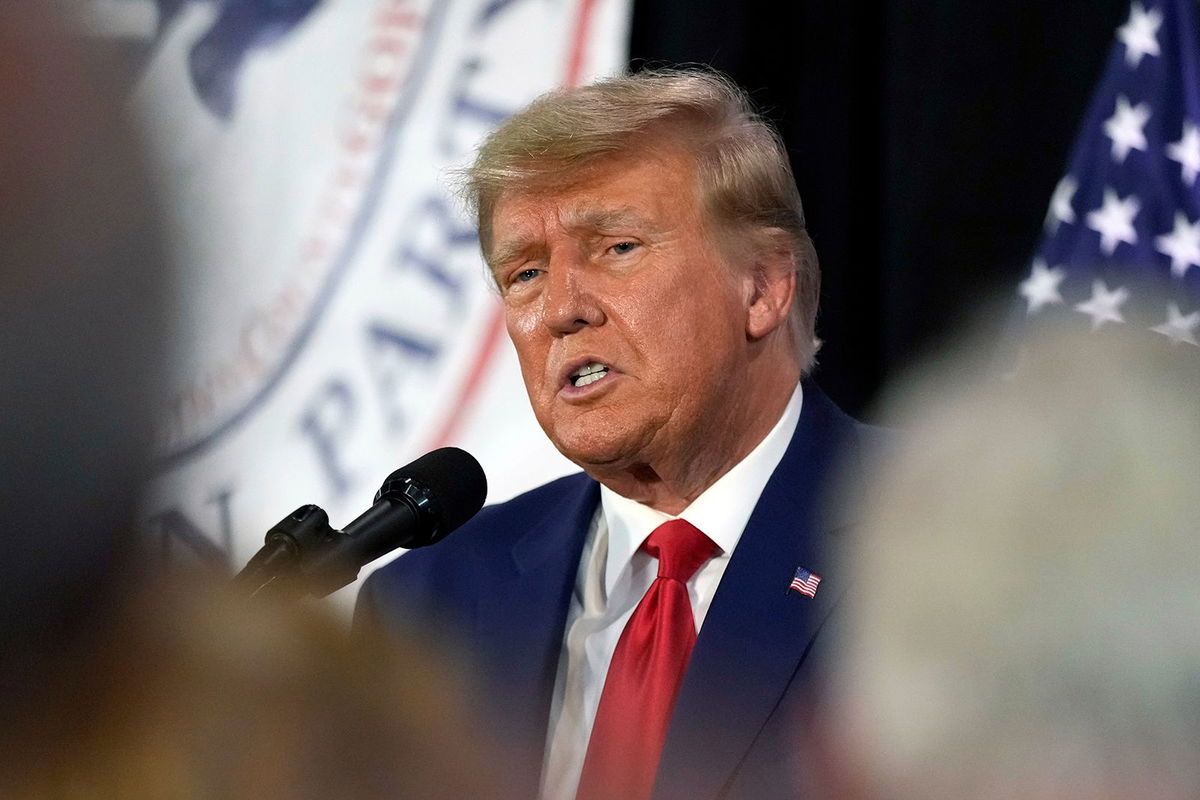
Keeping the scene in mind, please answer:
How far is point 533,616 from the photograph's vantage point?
207 cm

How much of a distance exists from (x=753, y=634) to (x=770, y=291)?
1.89ft

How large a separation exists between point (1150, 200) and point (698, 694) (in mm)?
1189

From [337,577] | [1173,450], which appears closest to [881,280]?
[337,577]

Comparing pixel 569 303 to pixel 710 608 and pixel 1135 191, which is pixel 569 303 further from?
pixel 1135 191

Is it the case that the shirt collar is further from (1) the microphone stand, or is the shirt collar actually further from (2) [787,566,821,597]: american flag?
(1) the microphone stand

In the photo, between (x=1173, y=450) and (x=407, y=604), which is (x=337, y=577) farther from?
(x=407, y=604)

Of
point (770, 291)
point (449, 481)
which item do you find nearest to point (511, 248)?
point (770, 291)

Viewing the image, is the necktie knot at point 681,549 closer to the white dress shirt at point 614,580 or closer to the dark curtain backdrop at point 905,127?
the white dress shirt at point 614,580

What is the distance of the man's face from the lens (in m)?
2.02

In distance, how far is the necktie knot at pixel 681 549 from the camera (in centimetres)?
201

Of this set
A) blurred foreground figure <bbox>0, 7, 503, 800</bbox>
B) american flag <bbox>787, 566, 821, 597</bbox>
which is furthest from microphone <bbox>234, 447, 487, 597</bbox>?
blurred foreground figure <bbox>0, 7, 503, 800</bbox>

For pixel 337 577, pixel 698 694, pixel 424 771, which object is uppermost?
pixel 424 771

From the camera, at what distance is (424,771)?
19.8 inches

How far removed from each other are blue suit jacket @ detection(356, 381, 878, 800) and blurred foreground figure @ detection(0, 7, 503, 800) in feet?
3.76
